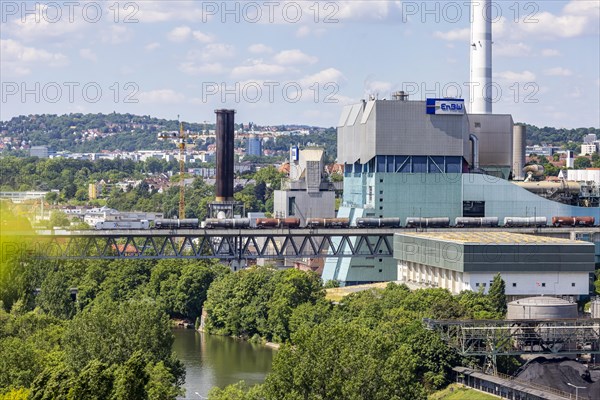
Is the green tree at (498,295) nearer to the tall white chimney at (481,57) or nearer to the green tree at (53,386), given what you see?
the green tree at (53,386)

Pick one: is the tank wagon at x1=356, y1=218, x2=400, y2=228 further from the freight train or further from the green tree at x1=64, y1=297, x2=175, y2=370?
the green tree at x1=64, y1=297, x2=175, y2=370

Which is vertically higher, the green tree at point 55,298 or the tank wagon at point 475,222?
the tank wagon at point 475,222

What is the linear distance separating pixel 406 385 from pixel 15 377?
16210mm

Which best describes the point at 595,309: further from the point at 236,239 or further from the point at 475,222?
the point at 475,222

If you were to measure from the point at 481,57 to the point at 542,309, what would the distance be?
54.6 meters

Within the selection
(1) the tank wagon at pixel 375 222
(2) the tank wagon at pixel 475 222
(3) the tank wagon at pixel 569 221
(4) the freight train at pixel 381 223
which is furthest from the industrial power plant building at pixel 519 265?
(3) the tank wagon at pixel 569 221

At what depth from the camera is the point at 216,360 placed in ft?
300

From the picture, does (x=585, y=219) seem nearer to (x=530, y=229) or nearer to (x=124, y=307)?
(x=530, y=229)

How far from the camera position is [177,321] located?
113 m

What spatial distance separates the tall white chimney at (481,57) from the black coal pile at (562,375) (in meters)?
59.2

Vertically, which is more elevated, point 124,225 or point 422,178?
point 422,178

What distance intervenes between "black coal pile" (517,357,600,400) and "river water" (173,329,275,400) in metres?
16.7

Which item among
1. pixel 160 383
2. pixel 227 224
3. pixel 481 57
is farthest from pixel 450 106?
pixel 160 383

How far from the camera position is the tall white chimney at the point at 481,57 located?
423ft
